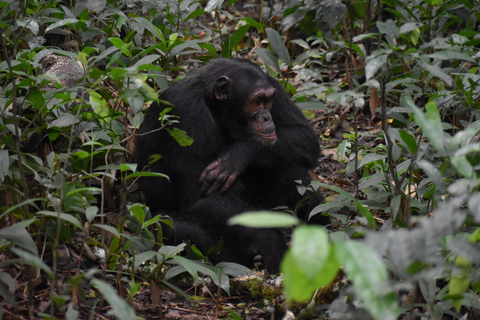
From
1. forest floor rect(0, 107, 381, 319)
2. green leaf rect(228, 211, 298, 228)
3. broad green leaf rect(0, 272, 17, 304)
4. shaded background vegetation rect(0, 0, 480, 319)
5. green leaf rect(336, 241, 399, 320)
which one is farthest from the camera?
forest floor rect(0, 107, 381, 319)

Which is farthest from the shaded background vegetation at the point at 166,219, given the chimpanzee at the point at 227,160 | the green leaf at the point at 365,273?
the chimpanzee at the point at 227,160

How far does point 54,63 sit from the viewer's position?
225 inches

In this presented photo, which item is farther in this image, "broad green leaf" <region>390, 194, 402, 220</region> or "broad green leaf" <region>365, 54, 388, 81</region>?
"broad green leaf" <region>390, 194, 402, 220</region>

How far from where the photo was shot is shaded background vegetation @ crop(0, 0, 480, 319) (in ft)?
6.45

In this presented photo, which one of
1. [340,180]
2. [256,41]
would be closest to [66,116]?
[340,180]

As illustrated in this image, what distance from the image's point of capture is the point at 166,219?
13.7 feet

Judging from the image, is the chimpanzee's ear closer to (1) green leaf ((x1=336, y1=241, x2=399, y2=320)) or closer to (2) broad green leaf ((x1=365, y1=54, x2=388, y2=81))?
(2) broad green leaf ((x1=365, y1=54, x2=388, y2=81))

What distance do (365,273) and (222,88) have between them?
350cm

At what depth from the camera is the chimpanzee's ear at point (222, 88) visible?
4.93 meters

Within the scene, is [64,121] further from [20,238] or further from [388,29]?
[388,29]

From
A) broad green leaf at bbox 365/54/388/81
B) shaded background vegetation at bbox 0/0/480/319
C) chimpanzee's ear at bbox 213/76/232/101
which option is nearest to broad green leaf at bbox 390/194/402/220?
shaded background vegetation at bbox 0/0/480/319

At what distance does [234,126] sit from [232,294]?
1.58 metres

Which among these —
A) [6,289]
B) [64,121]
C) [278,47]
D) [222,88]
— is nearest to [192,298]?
[6,289]

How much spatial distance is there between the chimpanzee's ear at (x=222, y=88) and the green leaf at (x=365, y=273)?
340cm
